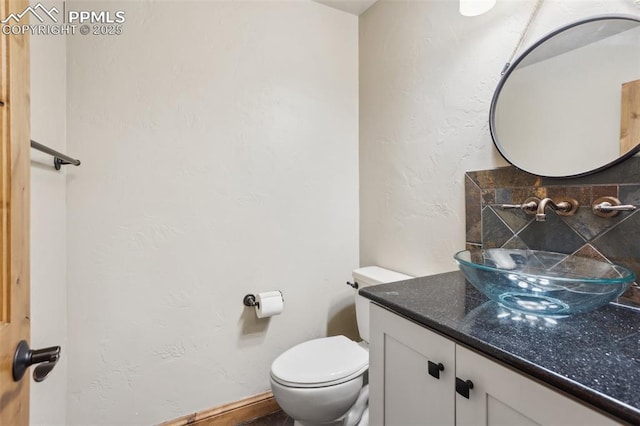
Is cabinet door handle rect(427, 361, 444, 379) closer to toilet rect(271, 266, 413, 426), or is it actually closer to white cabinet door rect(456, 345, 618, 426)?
white cabinet door rect(456, 345, 618, 426)

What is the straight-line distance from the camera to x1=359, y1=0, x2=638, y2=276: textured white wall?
1.20m

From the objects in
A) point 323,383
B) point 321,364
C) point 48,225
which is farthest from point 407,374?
point 48,225

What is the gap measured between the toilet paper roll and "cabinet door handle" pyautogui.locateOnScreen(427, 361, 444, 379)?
103cm

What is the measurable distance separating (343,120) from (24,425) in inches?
73.1

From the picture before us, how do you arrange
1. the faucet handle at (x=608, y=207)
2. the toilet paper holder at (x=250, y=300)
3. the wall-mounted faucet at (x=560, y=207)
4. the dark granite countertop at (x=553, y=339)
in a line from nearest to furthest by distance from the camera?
the dark granite countertop at (x=553, y=339), the faucet handle at (x=608, y=207), the wall-mounted faucet at (x=560, y=207), the toilet paper holder at (x=250, y=300)

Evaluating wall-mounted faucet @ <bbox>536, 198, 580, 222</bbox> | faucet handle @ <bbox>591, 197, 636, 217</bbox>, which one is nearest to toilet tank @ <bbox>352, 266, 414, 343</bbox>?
wall-mounted faucet @ <bbox>536, 198, 580, 222</bbox>

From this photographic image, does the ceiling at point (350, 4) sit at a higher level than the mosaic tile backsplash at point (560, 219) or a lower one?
higher

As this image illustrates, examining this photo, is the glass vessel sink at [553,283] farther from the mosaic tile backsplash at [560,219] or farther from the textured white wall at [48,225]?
the textured white wall at [48,225]

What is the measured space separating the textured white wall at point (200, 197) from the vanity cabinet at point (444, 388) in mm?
925

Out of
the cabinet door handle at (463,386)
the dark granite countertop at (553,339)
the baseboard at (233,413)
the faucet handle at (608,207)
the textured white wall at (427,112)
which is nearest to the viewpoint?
the dark granite countertop at (553,339)

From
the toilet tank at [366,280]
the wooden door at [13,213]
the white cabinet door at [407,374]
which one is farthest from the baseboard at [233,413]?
the wooden door at [13,213]

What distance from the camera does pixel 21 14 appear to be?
1.87 feet

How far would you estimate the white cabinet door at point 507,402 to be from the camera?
1.67ft

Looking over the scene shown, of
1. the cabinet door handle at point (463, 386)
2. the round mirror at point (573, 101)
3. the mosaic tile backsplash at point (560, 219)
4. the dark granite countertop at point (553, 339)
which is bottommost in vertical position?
the cabinet door handle at point (463, 386)
